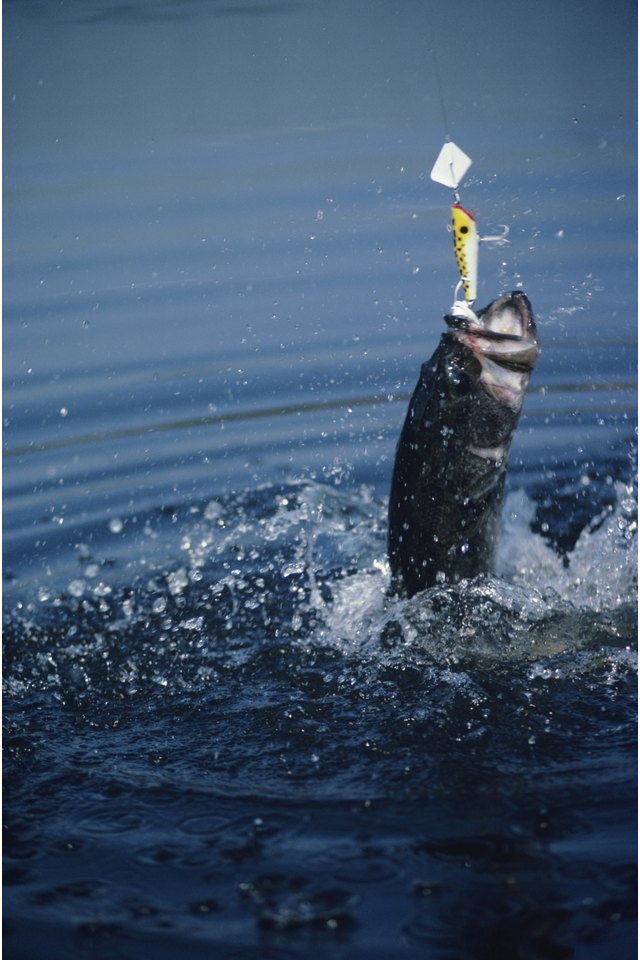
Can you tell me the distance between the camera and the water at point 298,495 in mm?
3012

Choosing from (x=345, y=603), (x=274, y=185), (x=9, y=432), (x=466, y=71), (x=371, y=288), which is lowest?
(x=345, y=603)

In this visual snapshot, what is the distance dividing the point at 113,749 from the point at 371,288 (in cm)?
467

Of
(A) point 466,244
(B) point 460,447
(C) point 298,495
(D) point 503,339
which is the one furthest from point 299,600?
(A) point 466,244

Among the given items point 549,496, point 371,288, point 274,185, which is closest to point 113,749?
point 549,496

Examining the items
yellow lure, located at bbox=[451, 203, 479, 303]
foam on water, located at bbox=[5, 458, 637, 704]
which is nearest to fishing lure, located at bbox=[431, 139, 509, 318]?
yellow lure, located at bbox=[451, 203, 479, 303]

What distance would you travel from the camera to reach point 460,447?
374 cm

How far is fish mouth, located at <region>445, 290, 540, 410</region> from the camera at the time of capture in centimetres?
353

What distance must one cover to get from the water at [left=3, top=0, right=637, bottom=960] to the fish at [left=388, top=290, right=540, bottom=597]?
16cm

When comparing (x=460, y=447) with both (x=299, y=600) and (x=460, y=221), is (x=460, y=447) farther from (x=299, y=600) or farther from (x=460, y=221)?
(x=299, y=600)

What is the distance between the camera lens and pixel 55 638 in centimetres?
468

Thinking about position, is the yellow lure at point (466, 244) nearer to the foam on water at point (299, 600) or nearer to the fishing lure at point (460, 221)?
the fishing lure at point (460, 221)

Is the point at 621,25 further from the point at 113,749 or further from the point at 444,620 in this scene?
the point at 113,749

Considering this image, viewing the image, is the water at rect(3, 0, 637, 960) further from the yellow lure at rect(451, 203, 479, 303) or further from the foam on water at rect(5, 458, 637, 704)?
the yellow lure at rect(451, 203, 479, 303)

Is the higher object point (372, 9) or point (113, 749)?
point (372, 9)
